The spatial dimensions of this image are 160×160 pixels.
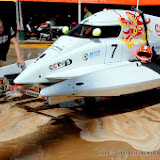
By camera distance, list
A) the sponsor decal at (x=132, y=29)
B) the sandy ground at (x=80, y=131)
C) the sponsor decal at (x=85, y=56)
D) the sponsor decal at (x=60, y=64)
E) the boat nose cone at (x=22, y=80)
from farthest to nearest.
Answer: the sponsor decal at (x=132, y=29), the sponsor decal at (x=85, y=56), the sponsor decal at (x=60, y=64), the boat nose cone at (x=22, y=80), the sandy ground at (x=80, y=131)

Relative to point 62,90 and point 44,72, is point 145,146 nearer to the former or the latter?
point 62,90

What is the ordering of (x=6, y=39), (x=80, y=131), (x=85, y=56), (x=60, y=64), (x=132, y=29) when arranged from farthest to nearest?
(x=132, y=29) → (x=6, y=39) → (x=85, y=56) → (x=60, y=64) → (x=80, y=131)

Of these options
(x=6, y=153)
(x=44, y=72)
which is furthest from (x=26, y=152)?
(x=44, y=72)

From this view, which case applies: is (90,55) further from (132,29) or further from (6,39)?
(6,39)

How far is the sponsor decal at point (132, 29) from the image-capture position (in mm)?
5226

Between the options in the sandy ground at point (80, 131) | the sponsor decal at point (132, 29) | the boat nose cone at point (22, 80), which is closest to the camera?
the sandy ground at point (80, 131)

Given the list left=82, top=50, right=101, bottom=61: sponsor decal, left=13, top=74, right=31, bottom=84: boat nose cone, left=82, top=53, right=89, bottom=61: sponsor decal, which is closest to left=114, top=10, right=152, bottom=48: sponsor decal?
left=82, top=50, right=101, bottom=61: sponsor decal

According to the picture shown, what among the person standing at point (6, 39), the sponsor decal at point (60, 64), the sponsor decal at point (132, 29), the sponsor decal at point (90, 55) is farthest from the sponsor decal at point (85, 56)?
the person standing at point (6, 39)

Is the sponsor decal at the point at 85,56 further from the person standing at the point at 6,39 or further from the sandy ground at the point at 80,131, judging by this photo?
the person standing at the point at 6,39

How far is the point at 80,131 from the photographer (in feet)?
12.7

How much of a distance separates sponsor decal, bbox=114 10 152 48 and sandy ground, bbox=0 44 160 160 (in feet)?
5.00

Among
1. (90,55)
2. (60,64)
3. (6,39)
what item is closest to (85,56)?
(90,55)

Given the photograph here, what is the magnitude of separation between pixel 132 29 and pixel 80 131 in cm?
293

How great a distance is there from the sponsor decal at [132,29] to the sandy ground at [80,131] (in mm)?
1524
